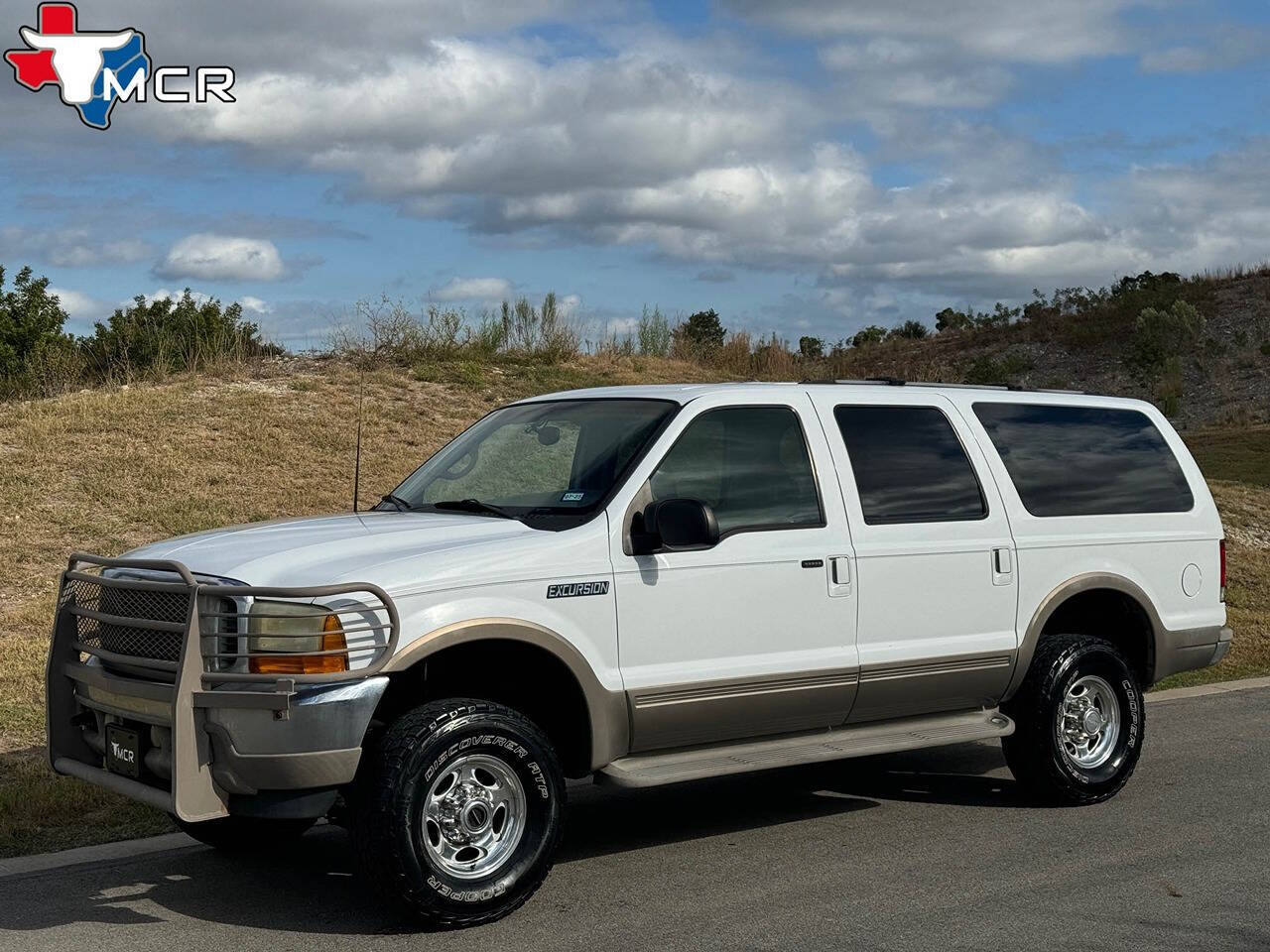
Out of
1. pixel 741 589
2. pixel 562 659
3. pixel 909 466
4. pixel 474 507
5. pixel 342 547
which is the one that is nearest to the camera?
pixel 342 547

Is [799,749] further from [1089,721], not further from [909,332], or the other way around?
[909,332]

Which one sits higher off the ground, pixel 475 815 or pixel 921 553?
pixel 921 553

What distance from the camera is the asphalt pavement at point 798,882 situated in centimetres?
548

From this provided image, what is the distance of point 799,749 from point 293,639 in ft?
8.08

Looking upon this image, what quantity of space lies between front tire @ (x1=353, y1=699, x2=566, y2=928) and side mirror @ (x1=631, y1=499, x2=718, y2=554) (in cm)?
91

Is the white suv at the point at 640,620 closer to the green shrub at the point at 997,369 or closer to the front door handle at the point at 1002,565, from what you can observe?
the front door handle at the point at 1002,565

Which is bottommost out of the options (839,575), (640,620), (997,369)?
(640,620)

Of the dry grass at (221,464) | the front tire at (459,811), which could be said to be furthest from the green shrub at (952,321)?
the front tire at (459,811)

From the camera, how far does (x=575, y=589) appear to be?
6.00 metres

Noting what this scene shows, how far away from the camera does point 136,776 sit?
222 inches

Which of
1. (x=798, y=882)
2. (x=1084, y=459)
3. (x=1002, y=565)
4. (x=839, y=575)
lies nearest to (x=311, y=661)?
(x=798, y=882)

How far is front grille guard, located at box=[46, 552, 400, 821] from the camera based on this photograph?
17.4ft

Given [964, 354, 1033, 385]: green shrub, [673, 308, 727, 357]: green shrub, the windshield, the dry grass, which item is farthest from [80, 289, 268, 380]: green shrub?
[964, 354, 1033, 385]: green shrub

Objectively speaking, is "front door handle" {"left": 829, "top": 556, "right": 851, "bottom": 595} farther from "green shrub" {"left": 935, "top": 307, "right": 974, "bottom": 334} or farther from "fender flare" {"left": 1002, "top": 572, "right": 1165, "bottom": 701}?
"green shrub" {"left": 935, "top": 307, "right": 974, "bottom": 334}
